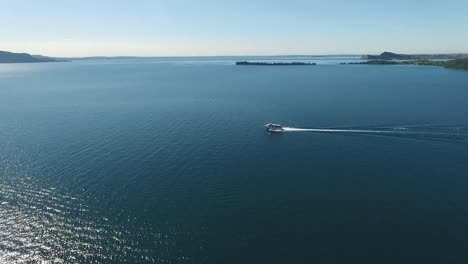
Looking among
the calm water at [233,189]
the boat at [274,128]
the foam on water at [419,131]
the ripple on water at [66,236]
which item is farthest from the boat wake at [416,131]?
the ripple on water at [66,236]

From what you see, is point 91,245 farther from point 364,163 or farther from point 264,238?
point 364,163

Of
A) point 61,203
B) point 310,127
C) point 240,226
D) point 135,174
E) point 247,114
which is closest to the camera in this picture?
point 240,226

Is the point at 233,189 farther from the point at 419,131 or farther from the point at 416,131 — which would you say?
the point at 419,131

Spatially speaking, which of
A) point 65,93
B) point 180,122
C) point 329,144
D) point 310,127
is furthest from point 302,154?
point 65,93

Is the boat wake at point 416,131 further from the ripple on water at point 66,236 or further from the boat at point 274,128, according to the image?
the ripple on water at point 66,236

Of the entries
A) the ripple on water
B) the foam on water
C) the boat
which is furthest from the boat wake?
the ripple on water

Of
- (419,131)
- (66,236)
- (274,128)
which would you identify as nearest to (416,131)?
(419,131)

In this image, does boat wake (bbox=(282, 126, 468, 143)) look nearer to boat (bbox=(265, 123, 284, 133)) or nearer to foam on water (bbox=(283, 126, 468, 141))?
foam on water (bbox=(283, 126, 468, 141))

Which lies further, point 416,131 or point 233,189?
point 416,131

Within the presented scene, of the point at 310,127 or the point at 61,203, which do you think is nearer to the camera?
the point at 61,203
